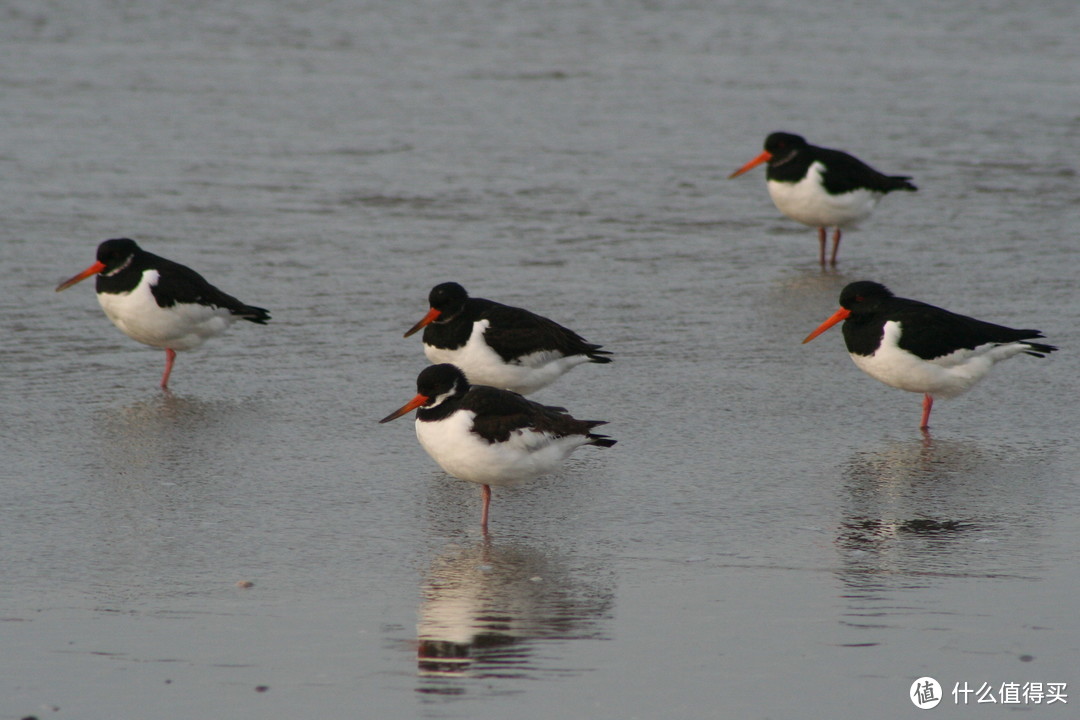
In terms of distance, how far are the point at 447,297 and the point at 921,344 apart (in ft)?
8.97

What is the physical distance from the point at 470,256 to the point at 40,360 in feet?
13.1

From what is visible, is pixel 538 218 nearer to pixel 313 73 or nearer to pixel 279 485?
pixel 279 485

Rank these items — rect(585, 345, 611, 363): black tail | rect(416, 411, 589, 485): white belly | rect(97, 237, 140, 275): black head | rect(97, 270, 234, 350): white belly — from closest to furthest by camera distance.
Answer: rect(416, 411, 589, 485): white belly → rect(585, 345, 611, 363): black tail → rect(97, 270, 234, 350): white belly → rect(97, 237, 140, 275): black head

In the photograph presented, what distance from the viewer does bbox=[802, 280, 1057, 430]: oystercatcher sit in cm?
796

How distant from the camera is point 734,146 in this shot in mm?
16422

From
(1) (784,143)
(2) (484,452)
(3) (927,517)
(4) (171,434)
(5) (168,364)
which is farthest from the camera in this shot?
(1) (784,143)

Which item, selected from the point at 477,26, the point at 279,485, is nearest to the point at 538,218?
the point at 279,485

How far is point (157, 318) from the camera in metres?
8.74

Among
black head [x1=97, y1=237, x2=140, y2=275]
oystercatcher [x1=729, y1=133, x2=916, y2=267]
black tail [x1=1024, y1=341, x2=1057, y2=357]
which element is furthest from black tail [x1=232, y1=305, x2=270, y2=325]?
oystercatcher [x1=729, y1=133, x2=916, y2=267]

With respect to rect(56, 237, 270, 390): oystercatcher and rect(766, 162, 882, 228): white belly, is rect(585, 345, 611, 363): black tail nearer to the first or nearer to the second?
rect(56, 237, 270, 390): oystercatcher

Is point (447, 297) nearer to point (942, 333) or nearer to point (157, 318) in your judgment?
point (157, 318)

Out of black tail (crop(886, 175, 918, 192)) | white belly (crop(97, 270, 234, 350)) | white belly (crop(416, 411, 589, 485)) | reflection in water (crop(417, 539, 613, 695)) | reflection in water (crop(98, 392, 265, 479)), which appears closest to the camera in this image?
reflection in water (crop(417, 539, 613, 695))
